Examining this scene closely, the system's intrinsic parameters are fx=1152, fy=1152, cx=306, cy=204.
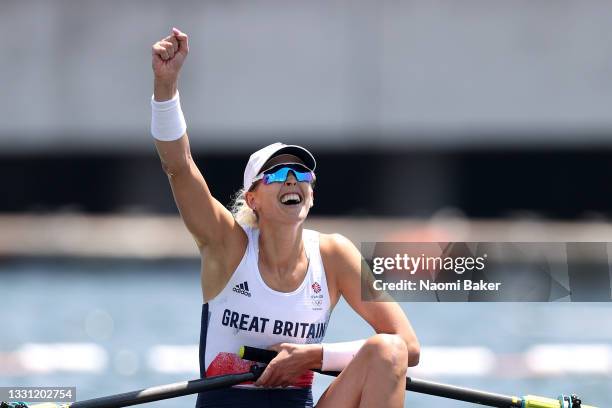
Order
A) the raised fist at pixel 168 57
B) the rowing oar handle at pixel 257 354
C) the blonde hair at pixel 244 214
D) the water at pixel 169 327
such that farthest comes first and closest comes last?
the water at pixel 169 327 → the blonde hair at pixel 244 214 → the rowing oar handle at pixel 257 354 → the raised fist at pixel 168 57

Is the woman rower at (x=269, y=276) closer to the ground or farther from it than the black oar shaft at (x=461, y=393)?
farther from it

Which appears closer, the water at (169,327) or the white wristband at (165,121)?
the white wristband at (165,121)

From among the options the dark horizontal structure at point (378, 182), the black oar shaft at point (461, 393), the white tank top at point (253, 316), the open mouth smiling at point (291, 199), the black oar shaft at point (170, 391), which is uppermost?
the dark horizontal structure at point (378, 182)

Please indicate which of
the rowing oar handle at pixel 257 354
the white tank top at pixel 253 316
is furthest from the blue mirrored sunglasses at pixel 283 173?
the rowing oar handle at pixel 257 354

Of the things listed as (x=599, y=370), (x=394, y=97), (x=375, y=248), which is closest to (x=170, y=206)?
(x=394, y=97)

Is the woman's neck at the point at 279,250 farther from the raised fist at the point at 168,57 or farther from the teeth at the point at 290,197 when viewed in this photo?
the raised fist at the point at 168,57

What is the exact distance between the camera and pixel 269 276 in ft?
16.3

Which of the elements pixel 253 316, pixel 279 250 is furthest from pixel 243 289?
pixel 279 250

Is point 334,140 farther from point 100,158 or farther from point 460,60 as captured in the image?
point 100,158

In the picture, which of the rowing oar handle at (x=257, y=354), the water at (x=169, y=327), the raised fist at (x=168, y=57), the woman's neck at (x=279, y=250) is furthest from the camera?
the water at (x=169, y=327)

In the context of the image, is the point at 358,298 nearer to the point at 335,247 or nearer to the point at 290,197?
the point at 335,247

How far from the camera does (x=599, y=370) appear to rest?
1041 centimetres

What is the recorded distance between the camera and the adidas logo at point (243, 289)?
4.89 metres

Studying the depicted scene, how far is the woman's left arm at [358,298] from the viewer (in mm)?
4895
